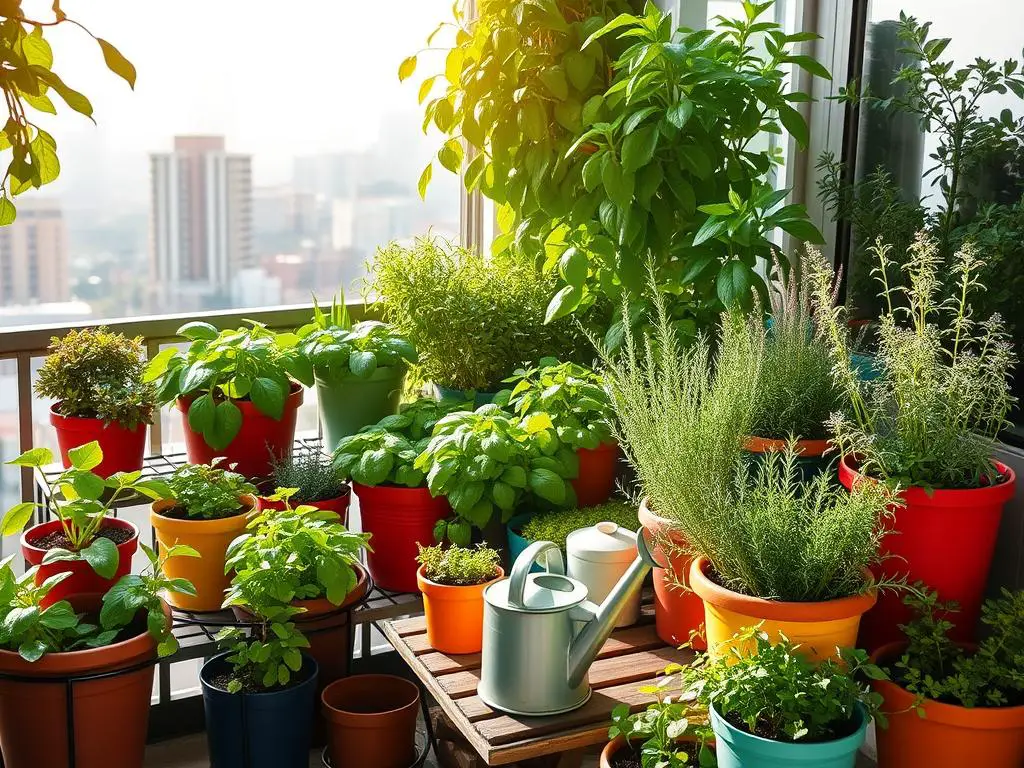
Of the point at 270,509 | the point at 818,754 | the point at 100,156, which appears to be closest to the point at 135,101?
the point at 100,156

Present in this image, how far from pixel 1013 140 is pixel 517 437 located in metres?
1.09

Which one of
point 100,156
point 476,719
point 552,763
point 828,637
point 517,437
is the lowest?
point 552,763

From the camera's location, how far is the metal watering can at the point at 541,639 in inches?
69.9

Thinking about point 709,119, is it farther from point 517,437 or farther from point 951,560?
point 951,560

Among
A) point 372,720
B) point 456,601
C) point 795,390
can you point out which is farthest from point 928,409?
point 372,720

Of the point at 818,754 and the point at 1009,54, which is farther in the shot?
the point at 1009,54

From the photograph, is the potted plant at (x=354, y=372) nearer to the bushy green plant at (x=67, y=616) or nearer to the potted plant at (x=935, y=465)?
the bushy green plant at (x=67, y=616)

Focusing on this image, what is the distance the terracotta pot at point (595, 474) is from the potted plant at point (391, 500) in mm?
288

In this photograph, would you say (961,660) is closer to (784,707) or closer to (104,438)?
(784,707)

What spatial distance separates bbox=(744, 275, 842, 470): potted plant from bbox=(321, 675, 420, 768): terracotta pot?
0.88 meters

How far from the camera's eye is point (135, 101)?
2.82m

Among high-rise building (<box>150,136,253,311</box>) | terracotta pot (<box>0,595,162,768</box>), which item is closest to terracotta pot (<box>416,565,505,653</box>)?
terracotta pot (<box>0,595,162,768</box>)

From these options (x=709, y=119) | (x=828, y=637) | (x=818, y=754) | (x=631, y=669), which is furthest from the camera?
(x=709, y=119)

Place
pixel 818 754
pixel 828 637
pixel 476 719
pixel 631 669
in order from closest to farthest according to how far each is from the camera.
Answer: pixel 818 754
pixel 828 637
pixel 476 719
pixel 631 669
